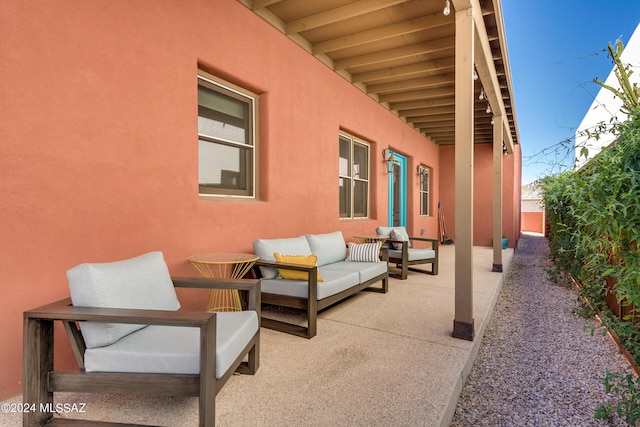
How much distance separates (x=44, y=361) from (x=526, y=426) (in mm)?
2436

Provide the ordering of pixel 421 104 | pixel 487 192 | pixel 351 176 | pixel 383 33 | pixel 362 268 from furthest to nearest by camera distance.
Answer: pixel 487 192 → pixel 421 104 → pixel 351 176 → pixel 383 33 → pixel 362 268

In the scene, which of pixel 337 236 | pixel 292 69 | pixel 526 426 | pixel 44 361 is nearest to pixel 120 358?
pixel 44 361

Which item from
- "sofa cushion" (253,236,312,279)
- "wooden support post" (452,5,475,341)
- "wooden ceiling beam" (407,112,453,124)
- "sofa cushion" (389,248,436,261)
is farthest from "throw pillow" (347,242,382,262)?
"wooden ceiling beam" (407,112,453,124)

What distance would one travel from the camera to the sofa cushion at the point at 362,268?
346 cm

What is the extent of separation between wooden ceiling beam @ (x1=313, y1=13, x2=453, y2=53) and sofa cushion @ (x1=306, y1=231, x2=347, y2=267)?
2355 mm

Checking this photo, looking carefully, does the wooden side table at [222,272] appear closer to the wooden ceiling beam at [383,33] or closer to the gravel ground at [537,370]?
the gravel ground at [537,370]

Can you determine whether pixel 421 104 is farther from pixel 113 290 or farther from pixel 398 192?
pixel 113 290

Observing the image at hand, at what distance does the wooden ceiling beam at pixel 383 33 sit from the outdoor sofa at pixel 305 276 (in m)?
2.39

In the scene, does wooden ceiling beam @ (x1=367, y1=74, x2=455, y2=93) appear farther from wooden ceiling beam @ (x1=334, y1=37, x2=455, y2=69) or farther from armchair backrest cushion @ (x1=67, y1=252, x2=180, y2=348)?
armchair backrest cushion @ (x1=67, y1=252, x2=180, y2=348)

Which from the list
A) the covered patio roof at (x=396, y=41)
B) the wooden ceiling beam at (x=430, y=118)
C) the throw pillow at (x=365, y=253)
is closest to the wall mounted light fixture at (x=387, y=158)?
the covered patio roof at (x=396, y=41)

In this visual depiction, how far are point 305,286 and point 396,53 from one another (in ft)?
10.9

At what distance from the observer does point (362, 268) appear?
3.59 metres

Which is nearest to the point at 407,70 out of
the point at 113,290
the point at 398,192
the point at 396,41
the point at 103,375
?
the point at 396,41

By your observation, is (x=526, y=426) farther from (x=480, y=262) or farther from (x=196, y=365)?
(x=480, y=262)
